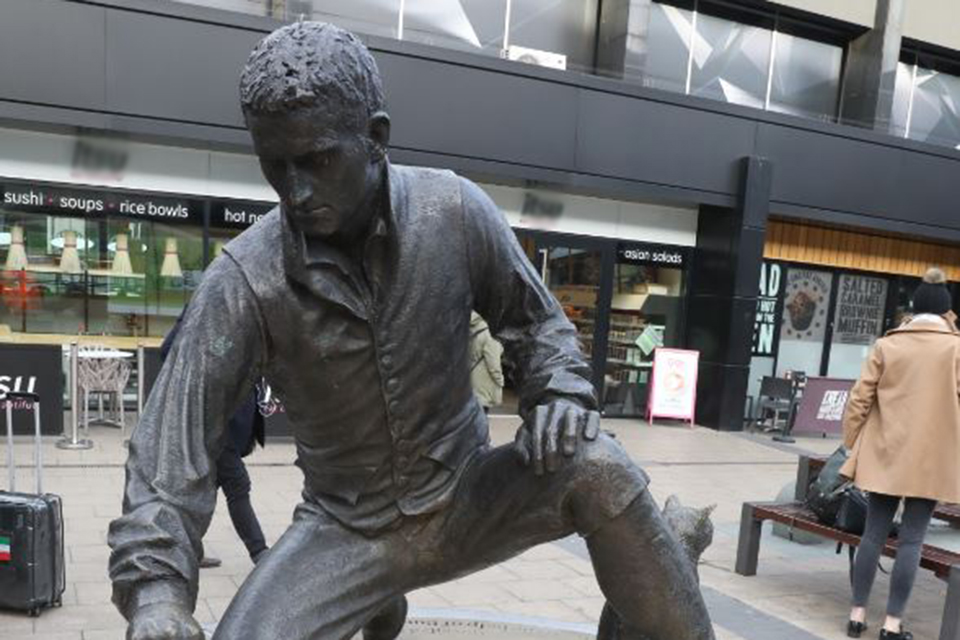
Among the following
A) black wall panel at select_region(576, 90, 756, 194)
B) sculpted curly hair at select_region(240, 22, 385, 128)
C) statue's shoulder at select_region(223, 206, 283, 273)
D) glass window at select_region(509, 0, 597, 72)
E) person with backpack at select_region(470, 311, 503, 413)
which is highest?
glass window at select_region(509, 0, 597, 72)

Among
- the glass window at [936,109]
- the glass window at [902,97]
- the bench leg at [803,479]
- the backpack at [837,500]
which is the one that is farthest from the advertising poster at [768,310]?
the backpack at [837,500]

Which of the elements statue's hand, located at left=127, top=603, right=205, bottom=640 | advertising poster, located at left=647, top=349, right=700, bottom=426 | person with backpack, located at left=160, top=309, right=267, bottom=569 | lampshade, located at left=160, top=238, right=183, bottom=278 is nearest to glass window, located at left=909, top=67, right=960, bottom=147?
advertising poster, located at left=647, top=349, right=700, bottom=426

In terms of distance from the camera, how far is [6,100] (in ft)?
27.8

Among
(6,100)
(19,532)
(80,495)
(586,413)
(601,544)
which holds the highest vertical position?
(6,100)

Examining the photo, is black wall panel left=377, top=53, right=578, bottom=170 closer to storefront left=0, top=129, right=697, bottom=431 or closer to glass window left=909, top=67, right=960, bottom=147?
storefront left=0, top=129, right=697, bottom=431

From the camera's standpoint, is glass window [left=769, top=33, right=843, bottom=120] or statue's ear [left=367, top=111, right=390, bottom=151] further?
glass window [left=769, top=33, right=843, bottom=120]

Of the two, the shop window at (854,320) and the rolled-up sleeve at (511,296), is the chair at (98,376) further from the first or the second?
the shop window at (854,320)

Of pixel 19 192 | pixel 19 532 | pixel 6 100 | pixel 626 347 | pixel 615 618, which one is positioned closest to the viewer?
pixel 615 618

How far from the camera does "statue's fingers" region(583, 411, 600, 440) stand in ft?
6.19

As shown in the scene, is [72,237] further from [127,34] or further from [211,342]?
[211,342]

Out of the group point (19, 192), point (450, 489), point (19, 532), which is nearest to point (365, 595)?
point (450, 489)

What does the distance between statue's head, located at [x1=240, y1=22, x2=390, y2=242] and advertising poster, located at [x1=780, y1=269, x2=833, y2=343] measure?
40.6ft

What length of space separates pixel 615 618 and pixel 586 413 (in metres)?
0.80

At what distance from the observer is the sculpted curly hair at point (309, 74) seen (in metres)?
1.61
